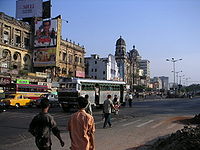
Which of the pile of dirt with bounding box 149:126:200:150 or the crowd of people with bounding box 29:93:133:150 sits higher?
the crowd of people with bounding box 29:93:133:150

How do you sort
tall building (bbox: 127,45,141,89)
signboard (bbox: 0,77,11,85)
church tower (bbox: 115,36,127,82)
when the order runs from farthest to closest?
tall building (bbox: 127,45,141,89)
church tower (bbox: 115,36,127,82)
signboard (bbox: 0,77,11,85)

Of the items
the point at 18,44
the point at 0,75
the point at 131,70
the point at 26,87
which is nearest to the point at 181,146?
the point at 26,87

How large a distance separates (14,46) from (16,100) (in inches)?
783

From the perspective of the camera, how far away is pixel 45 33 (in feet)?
147

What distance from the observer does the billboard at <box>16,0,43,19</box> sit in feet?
157

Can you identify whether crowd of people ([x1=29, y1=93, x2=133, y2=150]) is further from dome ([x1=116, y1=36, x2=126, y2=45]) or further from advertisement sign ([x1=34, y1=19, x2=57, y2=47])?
dome ([x1=116, y1=36, x2=126, y2=45])

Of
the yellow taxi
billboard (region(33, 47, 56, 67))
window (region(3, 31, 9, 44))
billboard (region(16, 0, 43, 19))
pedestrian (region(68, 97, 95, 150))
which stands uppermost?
billboard (region(16, 0, 43, 19))

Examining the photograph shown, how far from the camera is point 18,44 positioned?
148 ft

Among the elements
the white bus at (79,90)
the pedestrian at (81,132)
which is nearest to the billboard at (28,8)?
the white bus at (79,90)

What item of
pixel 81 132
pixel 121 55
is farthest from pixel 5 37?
pixel 121 55

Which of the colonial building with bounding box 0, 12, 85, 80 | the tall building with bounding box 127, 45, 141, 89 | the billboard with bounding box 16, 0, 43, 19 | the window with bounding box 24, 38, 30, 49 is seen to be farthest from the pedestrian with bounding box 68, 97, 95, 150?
the tall building with bounding box 127, 45, 141, 89

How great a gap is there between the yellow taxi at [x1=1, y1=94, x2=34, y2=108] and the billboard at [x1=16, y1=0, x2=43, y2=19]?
2546 cm

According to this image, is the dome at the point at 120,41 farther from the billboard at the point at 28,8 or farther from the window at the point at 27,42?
the window at the point at 27,42

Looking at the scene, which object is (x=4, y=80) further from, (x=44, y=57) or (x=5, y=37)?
(x=44, y=57)
